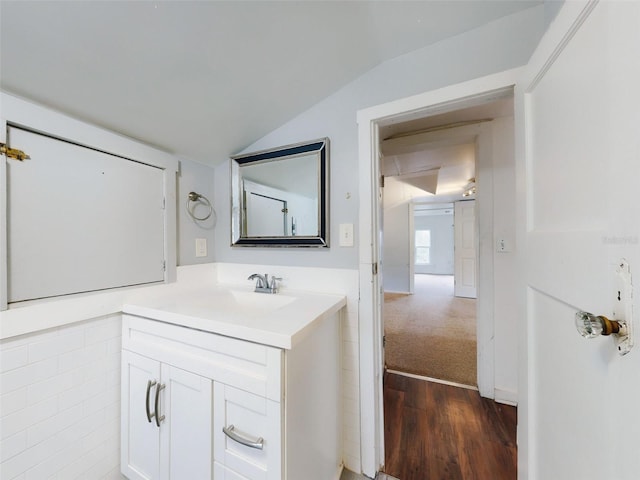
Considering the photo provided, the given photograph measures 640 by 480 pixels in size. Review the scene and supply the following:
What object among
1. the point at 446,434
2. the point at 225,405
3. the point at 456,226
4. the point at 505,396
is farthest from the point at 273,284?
the point at 456,226

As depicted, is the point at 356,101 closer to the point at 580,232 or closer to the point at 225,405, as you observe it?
the point at 580,232

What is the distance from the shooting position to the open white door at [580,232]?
17.3 inches

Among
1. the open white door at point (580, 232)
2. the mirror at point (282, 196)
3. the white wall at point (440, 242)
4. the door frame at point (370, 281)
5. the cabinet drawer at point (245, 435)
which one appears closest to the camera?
the open white door at point (580, 232)

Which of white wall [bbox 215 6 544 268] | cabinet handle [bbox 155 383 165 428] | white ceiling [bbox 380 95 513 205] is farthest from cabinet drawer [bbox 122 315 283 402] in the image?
white ceiling [bbox 380 95 513 205]

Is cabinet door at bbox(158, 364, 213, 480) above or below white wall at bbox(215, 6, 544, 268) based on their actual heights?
below

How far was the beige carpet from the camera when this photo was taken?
2242mm

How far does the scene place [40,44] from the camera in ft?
2.61

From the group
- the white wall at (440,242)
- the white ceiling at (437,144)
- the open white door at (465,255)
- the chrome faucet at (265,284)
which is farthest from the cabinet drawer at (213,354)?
the white wall at (440,242)

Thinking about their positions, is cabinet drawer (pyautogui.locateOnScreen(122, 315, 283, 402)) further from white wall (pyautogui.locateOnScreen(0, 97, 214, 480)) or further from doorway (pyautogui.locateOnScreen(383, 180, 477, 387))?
doorway (pyautogui.locateOnScreen(383, 180, 477, 387))

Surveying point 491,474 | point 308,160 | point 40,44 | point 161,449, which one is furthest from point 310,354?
point 40,44

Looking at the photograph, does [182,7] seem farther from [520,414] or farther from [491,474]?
[491,474]

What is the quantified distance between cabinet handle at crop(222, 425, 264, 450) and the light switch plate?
890 mm

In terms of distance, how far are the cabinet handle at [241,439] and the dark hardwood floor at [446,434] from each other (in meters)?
0.94

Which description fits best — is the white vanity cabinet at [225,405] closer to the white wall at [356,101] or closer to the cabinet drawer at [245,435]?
the cabinet drawer at [245,435]
